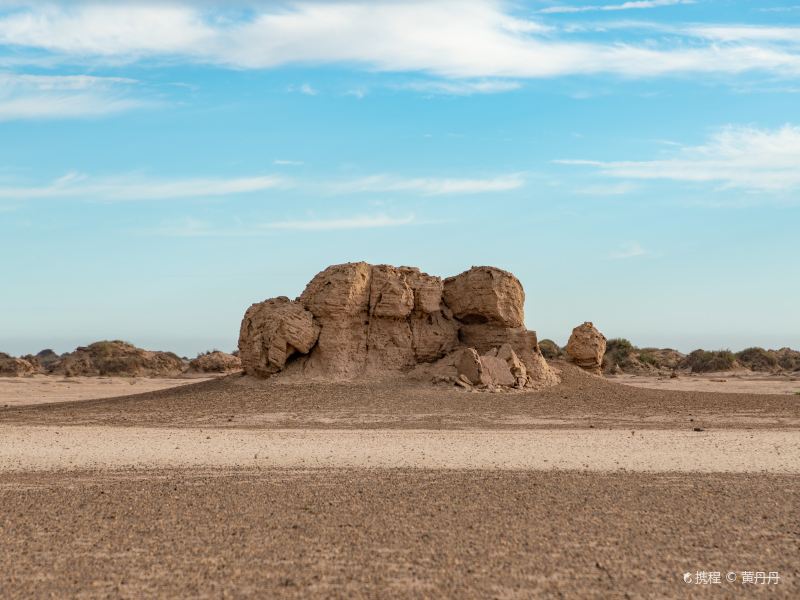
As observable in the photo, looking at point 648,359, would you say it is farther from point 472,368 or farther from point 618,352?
point 472,368

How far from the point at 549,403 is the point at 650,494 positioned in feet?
37.6

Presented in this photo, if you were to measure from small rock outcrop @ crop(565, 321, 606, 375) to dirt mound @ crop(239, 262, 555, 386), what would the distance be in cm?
333

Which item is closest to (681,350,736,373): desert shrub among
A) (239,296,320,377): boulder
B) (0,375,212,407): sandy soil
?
(0,375,212,407): sandy soil

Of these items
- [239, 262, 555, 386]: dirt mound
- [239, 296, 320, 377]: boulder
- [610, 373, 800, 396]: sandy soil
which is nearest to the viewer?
[239, 296, 320, 377]: boulder

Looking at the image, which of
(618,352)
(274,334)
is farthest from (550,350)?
(274,334)

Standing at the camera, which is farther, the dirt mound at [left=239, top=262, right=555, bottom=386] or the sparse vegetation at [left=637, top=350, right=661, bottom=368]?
the sparse vegetation at [left=637, top=350, right=661, bottom=368]

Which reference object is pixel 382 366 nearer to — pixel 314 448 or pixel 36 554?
pixel 314 448

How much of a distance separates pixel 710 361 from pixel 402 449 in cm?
3362

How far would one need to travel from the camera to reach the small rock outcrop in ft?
92.0

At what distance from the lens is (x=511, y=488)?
10766 mm

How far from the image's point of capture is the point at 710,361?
44.7 metres

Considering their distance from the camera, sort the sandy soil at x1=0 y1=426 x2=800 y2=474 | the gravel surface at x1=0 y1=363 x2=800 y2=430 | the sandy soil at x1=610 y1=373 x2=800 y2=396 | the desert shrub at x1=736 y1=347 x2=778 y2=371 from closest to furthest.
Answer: the sandy soil at x1=0 y1=426 x2=800 y2=474, the gravel surface at x1=0 y1=363 x2=800 y2=430, the sandy soil at x1=610 y1=373 x2=800 y2=396, the desert shrub at x1=736 y1=347 x2=778 y2=371

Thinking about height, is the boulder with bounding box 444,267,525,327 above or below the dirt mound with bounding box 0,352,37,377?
above

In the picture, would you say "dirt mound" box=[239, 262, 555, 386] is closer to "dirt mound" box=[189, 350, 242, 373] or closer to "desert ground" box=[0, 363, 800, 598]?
"desert ground" box=[0, 363, 800, 598]
